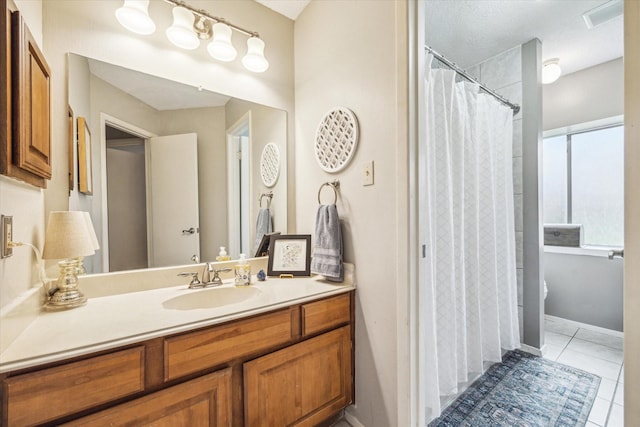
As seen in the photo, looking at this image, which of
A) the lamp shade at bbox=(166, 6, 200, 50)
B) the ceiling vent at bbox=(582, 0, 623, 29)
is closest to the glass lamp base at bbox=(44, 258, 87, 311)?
the lamp shade at bbox=(166, 6, 200, 50)

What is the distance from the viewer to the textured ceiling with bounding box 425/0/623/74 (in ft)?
5.78

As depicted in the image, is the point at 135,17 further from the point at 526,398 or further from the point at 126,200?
the point at 526,398

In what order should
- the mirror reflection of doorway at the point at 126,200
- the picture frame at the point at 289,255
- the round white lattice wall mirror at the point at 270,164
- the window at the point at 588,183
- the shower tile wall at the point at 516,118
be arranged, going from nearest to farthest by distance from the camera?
1. the mirror reflection of doorway at the point at 126,200
2. the picture frame at the point at 289,255
3. the round white lattice wall mirror at the point at 270,164
4. the shower tile wall at the point at 516,118
5. the window at the point at 588,183

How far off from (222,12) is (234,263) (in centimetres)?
152

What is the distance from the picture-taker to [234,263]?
1635mm

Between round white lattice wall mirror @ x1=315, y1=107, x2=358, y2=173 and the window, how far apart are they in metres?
2.82

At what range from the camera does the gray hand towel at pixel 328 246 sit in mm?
1413

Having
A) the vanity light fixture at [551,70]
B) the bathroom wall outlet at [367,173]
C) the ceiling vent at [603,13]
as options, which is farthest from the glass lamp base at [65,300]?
the vanity light fixture at [551,70]

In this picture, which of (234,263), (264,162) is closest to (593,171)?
(264,162)

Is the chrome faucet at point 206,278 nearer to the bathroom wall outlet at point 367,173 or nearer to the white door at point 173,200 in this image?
the white door at point 173,200

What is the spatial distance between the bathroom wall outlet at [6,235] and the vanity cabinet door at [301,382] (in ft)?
2.80

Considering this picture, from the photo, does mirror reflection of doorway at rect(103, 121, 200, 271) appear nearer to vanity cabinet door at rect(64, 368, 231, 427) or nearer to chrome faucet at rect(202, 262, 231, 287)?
chrome faucet at rect(202, 262, 231, 287)

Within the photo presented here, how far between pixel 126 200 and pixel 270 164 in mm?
854

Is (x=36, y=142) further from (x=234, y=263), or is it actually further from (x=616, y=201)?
(x=616, y=201)
